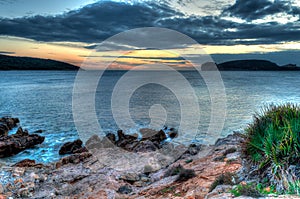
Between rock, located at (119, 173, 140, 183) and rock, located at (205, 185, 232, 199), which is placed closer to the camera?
rock, located at (205, 185, 232, 199)

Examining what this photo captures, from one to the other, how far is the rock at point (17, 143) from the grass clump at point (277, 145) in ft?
76.5

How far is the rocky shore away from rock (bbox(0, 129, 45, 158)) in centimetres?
593

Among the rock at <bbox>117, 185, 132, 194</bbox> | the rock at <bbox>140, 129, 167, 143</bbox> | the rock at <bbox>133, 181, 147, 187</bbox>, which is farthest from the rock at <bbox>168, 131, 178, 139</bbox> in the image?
the rock at <bbox>117, 185, 132, 194</bbox>

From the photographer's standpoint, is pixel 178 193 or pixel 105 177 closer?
pixel 178 193

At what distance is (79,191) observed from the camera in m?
13.4

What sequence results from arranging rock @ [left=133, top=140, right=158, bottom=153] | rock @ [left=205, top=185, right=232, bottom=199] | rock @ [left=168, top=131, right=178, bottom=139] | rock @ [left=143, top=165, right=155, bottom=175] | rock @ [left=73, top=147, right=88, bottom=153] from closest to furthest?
rock @ [left=205, top=185, right=232, bottom=199], rock @ [left=143, top=165, right=155, bottom=175], rock @ [left=133, top=140, right=158, bottom=153], rock @ [left=73, top=147, right=88, bottom=153], rock @ [left=168, top=131, right=178, bottom=139]

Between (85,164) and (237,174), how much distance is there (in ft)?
41.4

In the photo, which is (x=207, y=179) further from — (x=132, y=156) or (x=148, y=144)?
(x=148, y=144)

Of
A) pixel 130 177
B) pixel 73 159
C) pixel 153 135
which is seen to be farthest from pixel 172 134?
pixel 130 177

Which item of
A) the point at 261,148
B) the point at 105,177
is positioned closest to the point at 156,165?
the point at 105,177

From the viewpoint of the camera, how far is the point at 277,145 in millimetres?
8141

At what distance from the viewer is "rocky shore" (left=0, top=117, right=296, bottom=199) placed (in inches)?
422

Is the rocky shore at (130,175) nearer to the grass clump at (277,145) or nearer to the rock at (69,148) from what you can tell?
the grass clump at (277,145)

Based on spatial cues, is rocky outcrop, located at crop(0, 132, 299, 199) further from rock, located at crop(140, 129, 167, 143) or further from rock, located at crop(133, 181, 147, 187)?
rock, located at crop(140, 129, 167, 143)
